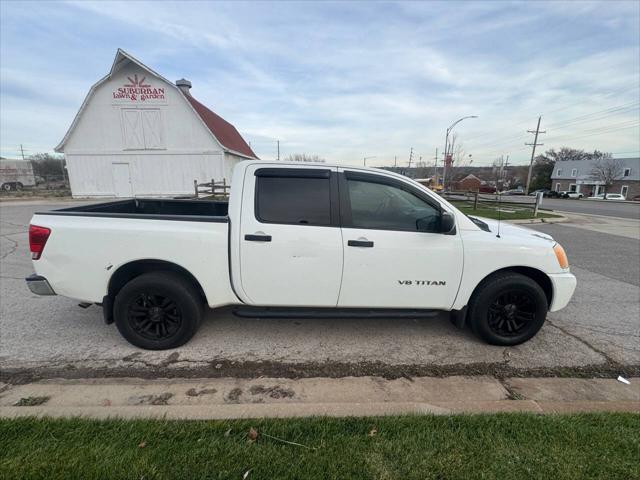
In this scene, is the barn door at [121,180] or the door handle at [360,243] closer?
the door handle at [360,243]

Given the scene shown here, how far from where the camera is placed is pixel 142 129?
68.7 ft

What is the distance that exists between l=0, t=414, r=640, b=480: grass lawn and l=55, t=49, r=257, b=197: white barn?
2123cm

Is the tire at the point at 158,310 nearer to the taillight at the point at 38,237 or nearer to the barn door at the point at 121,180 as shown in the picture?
the taillight at the point at 38,237

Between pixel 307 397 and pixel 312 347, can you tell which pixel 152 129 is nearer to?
pixel 312 347

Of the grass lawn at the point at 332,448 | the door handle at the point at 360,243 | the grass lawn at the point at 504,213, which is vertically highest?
the door handle at the point at 360,243

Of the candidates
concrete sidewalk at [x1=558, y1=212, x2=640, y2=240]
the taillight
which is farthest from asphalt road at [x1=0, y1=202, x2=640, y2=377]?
concrete sidewalk at [x1=558, y1=212, x2=640, y2=240]

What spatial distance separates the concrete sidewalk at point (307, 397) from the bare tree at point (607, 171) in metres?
71.9

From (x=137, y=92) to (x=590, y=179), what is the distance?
72791 millimetres

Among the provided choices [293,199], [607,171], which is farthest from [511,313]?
[607,171]

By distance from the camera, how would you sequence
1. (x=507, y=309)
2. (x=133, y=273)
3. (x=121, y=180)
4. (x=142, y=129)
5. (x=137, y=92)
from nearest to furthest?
(x=133, y=273) → (x=507, y=309) → (x=137, y=92) → (x=142, y=129) → (x=121, y=180)

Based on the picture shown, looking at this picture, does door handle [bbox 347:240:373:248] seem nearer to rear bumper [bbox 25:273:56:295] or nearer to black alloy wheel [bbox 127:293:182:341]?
black alloy wheel [bbox 127:293:182:341]

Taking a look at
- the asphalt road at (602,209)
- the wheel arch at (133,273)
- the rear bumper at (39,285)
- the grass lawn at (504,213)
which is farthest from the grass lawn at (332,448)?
the asphalt road at (602,209)

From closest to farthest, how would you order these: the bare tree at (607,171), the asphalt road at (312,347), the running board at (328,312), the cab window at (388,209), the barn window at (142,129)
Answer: the asphalt road at (312,347), the cab window at (388,209), the running board at (328,312), the barn window at (142,129), the bare tree at (607,171)

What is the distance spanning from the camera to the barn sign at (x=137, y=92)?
2033 cm
